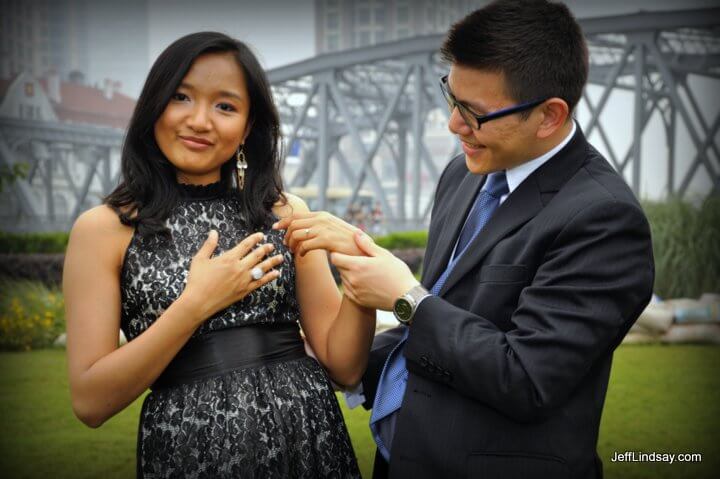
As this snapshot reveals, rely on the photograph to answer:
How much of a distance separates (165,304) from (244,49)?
84 centimetres

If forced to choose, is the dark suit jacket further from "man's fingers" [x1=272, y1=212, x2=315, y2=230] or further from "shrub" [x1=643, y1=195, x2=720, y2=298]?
"shrub" [x1=643, y1=195, x2=720, y2=298]

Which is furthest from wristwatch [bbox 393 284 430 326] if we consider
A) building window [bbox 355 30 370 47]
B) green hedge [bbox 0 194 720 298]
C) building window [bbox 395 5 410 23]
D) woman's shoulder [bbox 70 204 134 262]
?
building window [bbox 395 5 410 23]

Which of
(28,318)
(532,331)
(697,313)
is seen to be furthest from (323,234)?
(28,318)

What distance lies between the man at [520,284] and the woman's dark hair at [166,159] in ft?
1.28

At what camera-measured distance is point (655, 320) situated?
25.6 ft

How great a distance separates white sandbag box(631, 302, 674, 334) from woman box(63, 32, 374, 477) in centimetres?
640

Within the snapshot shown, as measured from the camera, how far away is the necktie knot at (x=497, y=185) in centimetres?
219

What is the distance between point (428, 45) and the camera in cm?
1592

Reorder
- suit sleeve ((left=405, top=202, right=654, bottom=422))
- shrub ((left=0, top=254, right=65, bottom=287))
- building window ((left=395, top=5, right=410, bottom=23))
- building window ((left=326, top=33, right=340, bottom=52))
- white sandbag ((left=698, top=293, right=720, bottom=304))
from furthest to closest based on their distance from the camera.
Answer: building window ((left=395, top=5, right=410, bottom=23))
building window ((left=326, top=33, right=340, bottom=52))
shrub ((left=0, top=254, right=65, bottom=287))
white sandbag ((left=698, top=293, right=720, bottom=304))
suit sleeve ((left=405, top=202, right=654, bottom=422))

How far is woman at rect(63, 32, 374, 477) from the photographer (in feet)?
6.35

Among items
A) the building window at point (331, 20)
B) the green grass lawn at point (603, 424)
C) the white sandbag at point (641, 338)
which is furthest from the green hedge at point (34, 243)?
the building window at point (331, 20)

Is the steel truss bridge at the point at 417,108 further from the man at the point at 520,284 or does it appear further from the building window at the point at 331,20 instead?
the building window at the point at 331,20

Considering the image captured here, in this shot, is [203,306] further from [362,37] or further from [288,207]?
[362,37]

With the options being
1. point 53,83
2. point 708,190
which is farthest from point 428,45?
point 53,83
